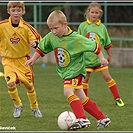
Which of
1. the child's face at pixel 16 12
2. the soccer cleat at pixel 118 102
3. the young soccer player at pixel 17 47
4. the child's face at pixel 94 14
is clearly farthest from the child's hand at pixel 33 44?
the soccer cleat at pixel 118 102

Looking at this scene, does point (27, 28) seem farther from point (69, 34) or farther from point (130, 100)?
point (130, 100)

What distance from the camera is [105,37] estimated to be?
10.1m

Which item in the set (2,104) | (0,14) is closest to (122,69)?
(0,14)

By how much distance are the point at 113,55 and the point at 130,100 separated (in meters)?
8.48

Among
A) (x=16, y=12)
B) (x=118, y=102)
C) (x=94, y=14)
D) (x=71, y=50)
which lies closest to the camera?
(x=71, y=50)

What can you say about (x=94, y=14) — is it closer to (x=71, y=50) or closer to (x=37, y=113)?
(x=37, y=113)

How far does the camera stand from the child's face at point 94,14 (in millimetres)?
9836

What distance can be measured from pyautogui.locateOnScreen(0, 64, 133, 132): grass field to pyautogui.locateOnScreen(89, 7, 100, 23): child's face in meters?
1.51

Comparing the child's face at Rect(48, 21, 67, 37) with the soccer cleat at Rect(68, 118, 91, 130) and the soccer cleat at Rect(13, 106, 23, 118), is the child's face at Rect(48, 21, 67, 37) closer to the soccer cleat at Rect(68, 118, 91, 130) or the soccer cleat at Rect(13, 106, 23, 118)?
the soccer cleat at Rect(68, 118, 91, 130)

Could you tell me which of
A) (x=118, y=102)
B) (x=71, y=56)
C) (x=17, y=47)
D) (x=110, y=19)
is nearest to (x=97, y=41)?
(x=118, y=102)

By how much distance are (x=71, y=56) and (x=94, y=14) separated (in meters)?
2.98

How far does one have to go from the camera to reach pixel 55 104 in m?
9.80

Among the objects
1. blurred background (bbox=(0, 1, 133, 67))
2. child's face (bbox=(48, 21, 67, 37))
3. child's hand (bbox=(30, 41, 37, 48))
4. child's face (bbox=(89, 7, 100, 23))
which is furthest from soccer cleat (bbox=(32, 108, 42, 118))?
blurred background (bbox=(0, 1, 133, 67))

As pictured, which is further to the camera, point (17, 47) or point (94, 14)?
point (94, 14)
